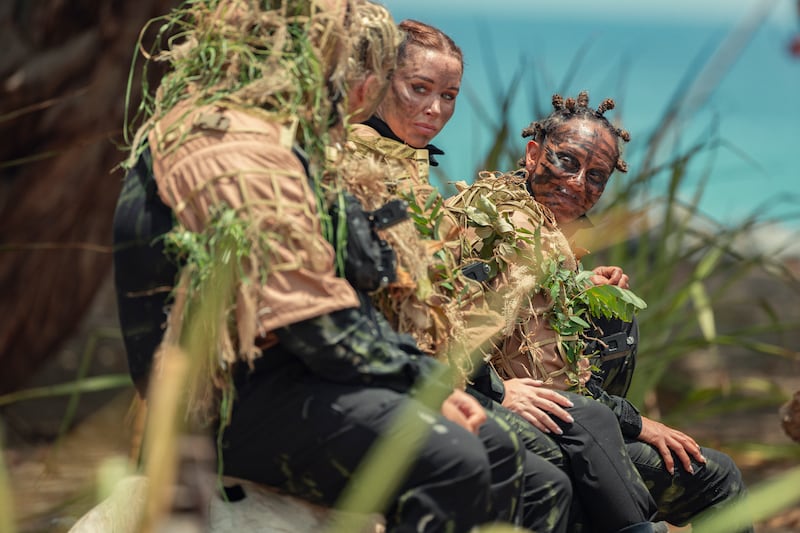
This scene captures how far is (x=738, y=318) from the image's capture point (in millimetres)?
8336

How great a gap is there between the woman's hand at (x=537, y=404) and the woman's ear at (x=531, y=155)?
0.63 meters

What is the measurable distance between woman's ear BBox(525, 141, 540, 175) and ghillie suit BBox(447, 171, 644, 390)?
0.12 meters

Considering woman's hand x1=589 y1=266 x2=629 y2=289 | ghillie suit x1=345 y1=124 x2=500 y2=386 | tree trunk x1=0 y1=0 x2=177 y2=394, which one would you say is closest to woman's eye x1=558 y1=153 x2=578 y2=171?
woman's hand x1=589 y1=266 x2=629 y2=289

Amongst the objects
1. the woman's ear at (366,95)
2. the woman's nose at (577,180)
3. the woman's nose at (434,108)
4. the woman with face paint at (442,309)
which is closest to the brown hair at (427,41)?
the woman with face paint at (442,309)

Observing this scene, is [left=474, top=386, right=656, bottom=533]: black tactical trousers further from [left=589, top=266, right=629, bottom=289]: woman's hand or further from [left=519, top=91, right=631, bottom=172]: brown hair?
[left=519, top=91, right=631, bottom=172]: brown hair

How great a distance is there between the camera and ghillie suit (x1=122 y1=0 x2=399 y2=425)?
6.64 feet

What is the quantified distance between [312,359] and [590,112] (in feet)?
4.40

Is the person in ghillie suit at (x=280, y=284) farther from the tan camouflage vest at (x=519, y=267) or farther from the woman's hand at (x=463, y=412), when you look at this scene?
the tan camouflage vest at (x=519, y=267)

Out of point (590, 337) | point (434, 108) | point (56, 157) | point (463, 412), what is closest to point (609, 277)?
point (590, 337)

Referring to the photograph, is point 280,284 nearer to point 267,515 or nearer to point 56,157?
point 267,515

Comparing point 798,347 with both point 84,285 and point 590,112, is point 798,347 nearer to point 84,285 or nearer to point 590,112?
point 84,285

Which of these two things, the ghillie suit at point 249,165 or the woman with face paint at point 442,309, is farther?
the woman with face paint at point 442,309

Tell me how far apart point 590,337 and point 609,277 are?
26 cm

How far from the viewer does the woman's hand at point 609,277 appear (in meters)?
3.03
